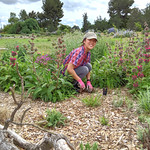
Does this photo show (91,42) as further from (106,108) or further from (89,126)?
(89,126)

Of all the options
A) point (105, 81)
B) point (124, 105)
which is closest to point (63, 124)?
point (124, 105)

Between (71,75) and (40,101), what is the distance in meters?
0.86

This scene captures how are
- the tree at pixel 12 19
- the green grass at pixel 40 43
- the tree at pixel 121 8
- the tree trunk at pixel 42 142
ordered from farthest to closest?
the tree at pixel 12 19 → the tree at pixel 121 8 → the green grass at pixel 40 43 → the tree trunk at pixel 42 142

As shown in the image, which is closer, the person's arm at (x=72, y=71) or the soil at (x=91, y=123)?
the soil at (x=91, y=123)

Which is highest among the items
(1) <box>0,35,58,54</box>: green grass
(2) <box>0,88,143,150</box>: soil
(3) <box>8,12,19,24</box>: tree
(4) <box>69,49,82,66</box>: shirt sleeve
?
(3) <box>8,12,19,24</box>: tree

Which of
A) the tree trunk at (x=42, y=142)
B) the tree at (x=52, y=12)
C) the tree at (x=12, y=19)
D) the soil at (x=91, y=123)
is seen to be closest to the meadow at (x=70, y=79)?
the soil at (x=91, y=123)

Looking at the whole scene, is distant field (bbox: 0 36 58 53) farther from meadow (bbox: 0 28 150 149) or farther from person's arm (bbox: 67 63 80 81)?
person's arm (bbox: 67 63 80 81)

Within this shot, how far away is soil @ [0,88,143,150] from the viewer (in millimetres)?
2436

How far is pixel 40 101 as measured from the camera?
367 cm

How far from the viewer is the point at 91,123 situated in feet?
9.27

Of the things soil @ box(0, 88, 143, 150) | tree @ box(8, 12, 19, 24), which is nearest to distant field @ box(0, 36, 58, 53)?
soil @ box(0, 88, 143, 150)

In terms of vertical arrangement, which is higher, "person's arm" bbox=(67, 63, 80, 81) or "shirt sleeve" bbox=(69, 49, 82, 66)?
"shirt sleeve" bbox=(69, 49, 82, 66)

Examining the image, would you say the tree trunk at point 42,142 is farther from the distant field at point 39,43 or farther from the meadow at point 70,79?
the distant field at point 39,43

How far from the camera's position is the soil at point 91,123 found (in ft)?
7.99
